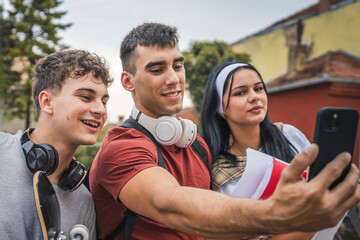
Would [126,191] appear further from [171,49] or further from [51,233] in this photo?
[171,49]

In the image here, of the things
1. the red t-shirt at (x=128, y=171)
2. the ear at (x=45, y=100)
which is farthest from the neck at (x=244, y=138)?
the ear at (x=45, y=100)

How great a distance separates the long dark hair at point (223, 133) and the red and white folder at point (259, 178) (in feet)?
2.95

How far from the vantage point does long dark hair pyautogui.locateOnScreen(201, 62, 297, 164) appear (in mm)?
2818

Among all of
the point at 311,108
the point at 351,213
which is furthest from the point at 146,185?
the point at 311,108

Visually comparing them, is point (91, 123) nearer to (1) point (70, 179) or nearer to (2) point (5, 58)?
(1) point (70, 179)

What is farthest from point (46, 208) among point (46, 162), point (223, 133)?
point (223, 133)

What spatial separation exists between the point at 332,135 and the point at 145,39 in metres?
1.52

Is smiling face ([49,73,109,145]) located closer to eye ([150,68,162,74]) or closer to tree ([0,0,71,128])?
eye ([150,68,162,74])

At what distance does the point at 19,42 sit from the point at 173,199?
81.7ft

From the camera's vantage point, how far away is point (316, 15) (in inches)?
777

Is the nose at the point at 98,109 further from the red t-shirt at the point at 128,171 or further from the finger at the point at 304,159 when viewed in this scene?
the finger at the point at 304,159

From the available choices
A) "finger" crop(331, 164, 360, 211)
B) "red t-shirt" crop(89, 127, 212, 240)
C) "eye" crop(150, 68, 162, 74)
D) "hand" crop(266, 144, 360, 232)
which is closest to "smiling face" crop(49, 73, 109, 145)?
"red t-shirt" crop(89, 127, 212, 240)

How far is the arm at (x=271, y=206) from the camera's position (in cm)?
106

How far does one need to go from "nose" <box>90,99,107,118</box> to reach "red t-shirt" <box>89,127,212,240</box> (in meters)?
0.17
